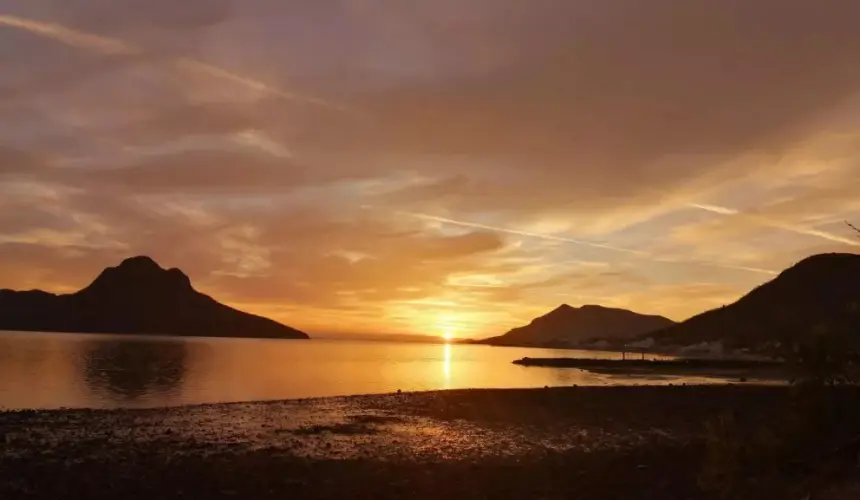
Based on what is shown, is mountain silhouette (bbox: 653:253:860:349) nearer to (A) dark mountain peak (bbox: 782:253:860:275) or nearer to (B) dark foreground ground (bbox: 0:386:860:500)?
(A) dark mountain peak (bbox: 782:253:860:275)

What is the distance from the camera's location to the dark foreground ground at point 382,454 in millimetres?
16359

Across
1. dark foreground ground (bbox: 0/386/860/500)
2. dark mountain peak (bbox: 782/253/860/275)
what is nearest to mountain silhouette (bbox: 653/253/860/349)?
dark mountain peak (bbox: 782/253/860/275)

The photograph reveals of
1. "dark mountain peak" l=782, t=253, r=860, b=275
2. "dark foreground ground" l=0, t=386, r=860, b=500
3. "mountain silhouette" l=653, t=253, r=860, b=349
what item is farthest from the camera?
"dark mountain peak" l=782, t=253, r=860, b=275

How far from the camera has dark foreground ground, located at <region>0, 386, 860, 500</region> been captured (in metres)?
16.4

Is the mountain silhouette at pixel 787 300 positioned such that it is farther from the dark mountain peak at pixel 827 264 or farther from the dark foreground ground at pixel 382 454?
the dark foreground ground at pixel 382 454

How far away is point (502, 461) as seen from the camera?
21.0 meters

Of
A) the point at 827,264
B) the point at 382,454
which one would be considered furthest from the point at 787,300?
the point at 382,454

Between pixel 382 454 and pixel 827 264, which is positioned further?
pixel 827 264

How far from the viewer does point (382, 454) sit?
877 inches

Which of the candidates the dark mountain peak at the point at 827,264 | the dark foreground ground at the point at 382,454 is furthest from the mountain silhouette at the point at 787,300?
Result: the dark foreground ground at the point at 382,454

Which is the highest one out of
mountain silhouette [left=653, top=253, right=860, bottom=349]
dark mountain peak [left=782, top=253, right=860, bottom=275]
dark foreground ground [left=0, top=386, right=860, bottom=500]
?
dark mountain peak [left=782, top=253, right=860, bottom=275]

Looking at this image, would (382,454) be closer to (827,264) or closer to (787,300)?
(787,300)

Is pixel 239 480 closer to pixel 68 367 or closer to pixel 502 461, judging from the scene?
pixel 502 461

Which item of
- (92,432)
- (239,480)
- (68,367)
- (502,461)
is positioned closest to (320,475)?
(239,480)
